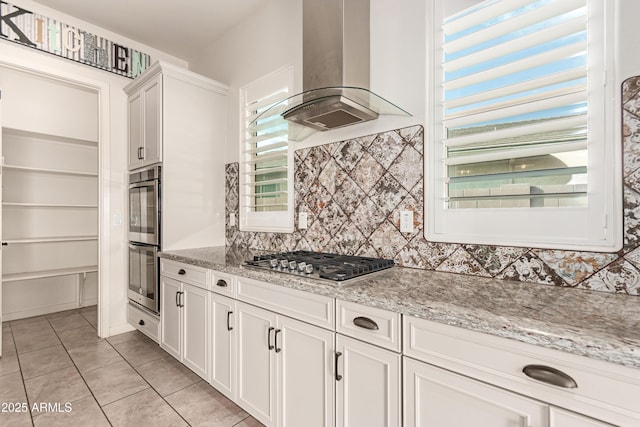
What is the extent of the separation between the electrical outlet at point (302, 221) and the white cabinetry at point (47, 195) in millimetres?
2933

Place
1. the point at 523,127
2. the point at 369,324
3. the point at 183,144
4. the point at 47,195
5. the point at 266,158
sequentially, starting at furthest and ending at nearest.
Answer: the point at 47,195 → the point at 183,144 → the point at 266,158 → the point at 523,127 → the point at 369,324

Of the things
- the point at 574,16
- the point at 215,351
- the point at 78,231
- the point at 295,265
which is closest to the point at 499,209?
the point at 574,16

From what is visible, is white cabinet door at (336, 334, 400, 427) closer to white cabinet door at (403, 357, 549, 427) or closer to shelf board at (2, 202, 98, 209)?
white cabinet door at (403, 357, 549, 427)

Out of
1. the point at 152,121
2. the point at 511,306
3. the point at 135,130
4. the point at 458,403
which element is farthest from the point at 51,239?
the point at 511,306

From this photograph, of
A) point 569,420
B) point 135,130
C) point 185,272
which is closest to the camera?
point 569,420

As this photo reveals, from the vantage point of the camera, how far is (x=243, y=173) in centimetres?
284

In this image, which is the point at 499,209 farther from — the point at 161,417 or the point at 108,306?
the point at 108,306

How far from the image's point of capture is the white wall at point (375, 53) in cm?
115

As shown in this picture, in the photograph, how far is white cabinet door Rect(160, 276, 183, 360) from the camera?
2247mm

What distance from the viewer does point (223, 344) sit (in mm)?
1857

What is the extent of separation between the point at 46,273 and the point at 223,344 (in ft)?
9.49

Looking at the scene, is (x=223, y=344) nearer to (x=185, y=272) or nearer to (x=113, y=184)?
(x=185, y=272)

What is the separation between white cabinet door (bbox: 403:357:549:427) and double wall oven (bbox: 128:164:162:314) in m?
2.21

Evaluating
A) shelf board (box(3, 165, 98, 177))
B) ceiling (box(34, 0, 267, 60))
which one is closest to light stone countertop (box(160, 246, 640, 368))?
ceiling (box(34, 0, 267, 60))
